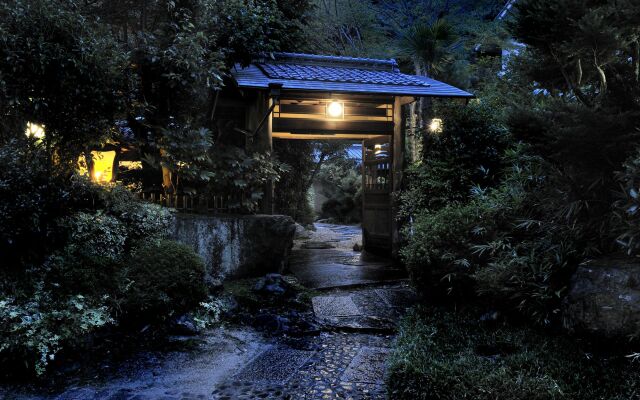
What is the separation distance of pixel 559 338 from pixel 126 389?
4.39m

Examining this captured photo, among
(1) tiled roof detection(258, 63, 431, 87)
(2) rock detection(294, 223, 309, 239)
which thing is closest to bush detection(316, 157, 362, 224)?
(2) rock detection(294, 223, 309, 239)

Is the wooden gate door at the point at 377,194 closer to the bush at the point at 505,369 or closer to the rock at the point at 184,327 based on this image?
the rock at the point at 184,327

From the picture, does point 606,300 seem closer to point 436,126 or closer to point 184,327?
point 184,327

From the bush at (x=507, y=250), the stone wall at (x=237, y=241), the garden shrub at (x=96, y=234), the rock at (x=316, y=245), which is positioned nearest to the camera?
the bush at (x=507, y=250)

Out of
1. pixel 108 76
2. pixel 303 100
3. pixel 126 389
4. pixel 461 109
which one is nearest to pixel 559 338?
pixel 126 389

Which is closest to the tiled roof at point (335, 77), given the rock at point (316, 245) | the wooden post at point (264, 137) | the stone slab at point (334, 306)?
the wooden post at point (264, 137)

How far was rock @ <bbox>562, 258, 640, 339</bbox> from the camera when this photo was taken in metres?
4.21

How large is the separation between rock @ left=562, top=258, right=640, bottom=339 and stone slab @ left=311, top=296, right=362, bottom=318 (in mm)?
3191

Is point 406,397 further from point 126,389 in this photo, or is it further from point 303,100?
point 303,100

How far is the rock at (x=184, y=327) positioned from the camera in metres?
6.30

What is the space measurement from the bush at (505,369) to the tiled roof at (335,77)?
5884 millimetres

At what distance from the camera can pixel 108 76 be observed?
7.20 meters

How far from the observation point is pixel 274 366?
525cm

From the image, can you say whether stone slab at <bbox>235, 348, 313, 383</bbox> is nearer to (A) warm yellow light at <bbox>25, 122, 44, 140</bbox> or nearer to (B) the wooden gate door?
(A) warm yellow light at <bbox>25, 122, 44, 140</bbox>
